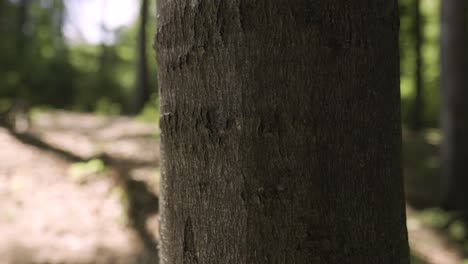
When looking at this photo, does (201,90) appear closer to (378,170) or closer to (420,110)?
(378,170)

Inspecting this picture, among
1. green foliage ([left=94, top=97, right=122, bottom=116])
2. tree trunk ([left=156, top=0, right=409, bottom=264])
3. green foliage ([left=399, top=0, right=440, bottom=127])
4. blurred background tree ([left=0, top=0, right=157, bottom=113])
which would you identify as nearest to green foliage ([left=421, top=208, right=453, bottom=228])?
tree trunk ([left=156, top=0, right=409, bottom=264])

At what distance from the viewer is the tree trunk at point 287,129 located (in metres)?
0.98

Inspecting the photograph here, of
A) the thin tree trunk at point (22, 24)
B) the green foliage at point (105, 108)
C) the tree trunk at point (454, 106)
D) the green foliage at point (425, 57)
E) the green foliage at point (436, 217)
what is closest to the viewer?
the green foliage at point (436, 217)

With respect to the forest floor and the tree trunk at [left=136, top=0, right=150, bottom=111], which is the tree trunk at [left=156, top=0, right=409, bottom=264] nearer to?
the forest floor

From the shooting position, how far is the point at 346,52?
3.28 ft

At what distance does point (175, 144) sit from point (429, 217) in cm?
751

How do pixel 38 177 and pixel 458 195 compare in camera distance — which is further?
pixel 458 195

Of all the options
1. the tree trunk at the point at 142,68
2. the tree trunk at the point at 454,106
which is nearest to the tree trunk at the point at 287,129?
the tree trunk at the point at 454,106

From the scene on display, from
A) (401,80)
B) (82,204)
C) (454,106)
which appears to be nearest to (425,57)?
(401,80)

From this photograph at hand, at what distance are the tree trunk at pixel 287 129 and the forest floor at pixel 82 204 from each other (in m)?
4.60

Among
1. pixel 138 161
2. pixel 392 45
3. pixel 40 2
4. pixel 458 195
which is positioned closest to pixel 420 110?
pixel 458 195

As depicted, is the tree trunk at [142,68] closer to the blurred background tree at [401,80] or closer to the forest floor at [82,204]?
the blurred background tree at [401,80]

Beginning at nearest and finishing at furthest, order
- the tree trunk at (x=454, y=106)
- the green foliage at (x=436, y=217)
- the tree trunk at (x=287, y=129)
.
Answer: the tree trunk at (x=287, y=129) < the green foliage at (x=436, y=217) < the tree trunk at (x=454, y=106)

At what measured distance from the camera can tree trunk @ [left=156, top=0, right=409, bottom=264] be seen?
3.21ft
